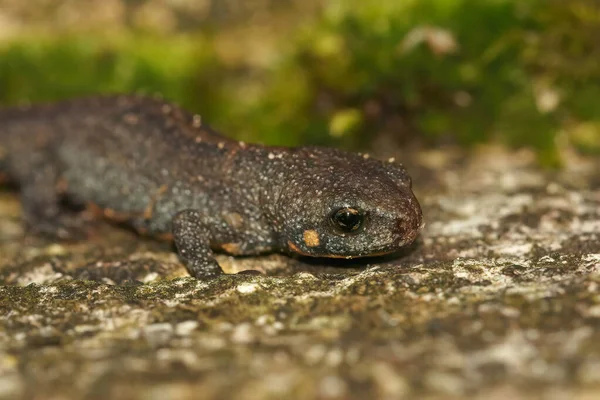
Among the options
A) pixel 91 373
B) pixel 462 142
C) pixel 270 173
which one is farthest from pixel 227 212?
pixel 462 142

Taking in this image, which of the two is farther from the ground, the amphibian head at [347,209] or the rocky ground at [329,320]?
the amphibian head at [347,209]

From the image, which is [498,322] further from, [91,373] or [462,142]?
[462,142]

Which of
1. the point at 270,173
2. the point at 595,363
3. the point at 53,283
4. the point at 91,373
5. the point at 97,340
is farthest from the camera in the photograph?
the point at 270,173

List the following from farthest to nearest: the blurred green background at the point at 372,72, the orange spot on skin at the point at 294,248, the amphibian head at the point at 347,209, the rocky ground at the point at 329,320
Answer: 1. the blurred green background at the point at 372,72
2. the orange spot on skin at the point at 294,248
3. the amphibian head at the point at 347,209
4. the rocky ground at the point at 329,320

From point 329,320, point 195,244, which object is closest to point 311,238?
point 195,244

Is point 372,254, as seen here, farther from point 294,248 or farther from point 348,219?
point 294,248

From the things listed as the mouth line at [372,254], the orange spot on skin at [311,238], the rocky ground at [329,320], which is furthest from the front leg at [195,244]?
the mouth line at [372,254]

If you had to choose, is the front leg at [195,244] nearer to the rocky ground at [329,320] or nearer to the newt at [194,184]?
the newt at [194,184]
